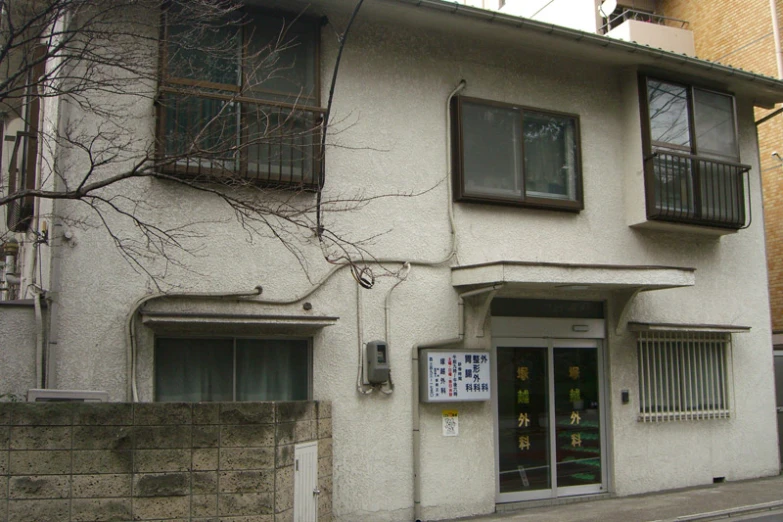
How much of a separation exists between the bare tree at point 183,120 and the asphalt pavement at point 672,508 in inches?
166

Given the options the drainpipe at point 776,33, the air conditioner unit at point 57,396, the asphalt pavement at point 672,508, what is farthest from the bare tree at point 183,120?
the drainpipe at point 776,33

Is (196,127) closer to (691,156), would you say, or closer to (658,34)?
(691,156)

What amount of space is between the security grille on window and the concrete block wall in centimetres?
183

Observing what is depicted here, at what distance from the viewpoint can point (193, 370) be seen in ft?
28.9

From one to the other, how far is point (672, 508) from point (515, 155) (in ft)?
17.0

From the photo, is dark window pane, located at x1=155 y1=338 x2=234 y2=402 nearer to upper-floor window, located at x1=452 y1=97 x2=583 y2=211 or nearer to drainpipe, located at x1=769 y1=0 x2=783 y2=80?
upper-floor window, located at x1=452 y1=97 x2=583 y2=211

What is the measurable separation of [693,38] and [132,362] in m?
17.8

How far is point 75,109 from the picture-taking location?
8656 mm

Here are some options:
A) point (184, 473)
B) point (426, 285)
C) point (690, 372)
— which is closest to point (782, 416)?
point (690, 372)

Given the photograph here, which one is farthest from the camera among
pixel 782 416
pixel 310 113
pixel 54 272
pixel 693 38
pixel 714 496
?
pixel 693 38

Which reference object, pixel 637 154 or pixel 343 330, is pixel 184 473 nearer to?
pixel 343 330

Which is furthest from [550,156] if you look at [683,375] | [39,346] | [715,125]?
[39,346]

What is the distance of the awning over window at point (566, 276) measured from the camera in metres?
9.52

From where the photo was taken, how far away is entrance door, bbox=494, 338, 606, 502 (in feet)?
35.2
